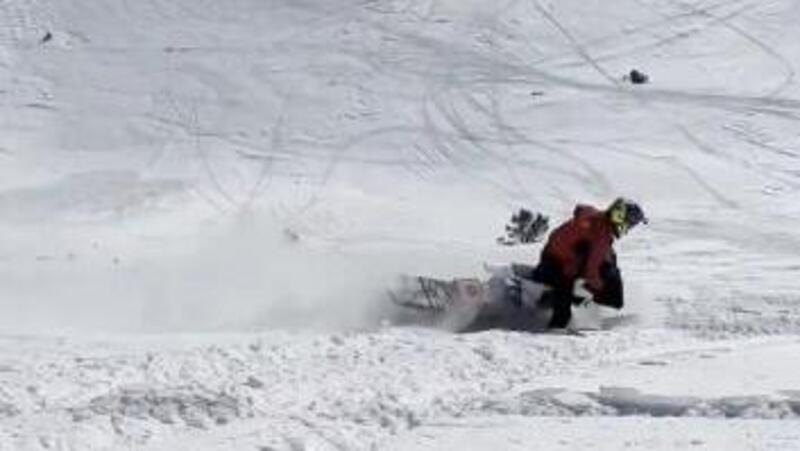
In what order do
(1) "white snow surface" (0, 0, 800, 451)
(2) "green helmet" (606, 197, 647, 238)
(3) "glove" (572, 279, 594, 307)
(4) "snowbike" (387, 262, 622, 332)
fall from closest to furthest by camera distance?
(1) "white snow surface" (0, 0, 800, 451) → (2) "green helmet" (606, 197, 647, 238) → (3) "glove" (572, 279, 594, 307) → (4) "snowbike" (387, 262, 622, 332)

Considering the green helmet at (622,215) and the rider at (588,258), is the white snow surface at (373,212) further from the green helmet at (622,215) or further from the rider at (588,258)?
the green helmet at (622,215)

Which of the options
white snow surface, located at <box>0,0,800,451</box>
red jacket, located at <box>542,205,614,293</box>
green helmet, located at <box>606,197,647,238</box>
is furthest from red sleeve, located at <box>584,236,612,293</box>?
white snow surface, located at <box>0,0,800,451</box>

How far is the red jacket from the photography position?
13.4m

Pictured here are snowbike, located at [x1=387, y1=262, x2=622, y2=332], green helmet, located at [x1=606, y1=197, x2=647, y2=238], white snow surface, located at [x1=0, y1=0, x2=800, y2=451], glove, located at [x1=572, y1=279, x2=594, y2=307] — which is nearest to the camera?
white snow surface, located at [x1=0, y1=0, x2=800, y2=451]

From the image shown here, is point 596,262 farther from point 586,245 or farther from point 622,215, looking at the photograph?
point 622,215

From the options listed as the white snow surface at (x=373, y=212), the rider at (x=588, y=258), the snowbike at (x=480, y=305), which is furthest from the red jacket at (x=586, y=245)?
the white snow surface at (x=373, y=212)

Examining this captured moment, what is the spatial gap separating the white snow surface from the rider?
18.7 inches

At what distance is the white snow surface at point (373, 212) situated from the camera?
391 inches

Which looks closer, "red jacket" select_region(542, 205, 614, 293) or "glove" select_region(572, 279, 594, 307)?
"red jacket" select_region(542, 205, 614, 293)

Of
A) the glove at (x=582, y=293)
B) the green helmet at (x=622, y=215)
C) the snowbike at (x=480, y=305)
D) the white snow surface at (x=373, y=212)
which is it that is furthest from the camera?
the snowbike at (x=480, y=305)

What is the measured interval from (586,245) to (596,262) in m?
0.18

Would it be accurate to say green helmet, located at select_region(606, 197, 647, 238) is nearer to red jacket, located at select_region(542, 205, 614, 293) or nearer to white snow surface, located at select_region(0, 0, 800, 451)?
red jacket, located at select_region(542, 205, 614, 293)

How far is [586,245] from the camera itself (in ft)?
44.2

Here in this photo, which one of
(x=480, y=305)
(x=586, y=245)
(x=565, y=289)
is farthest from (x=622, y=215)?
(x=480, y=305)
